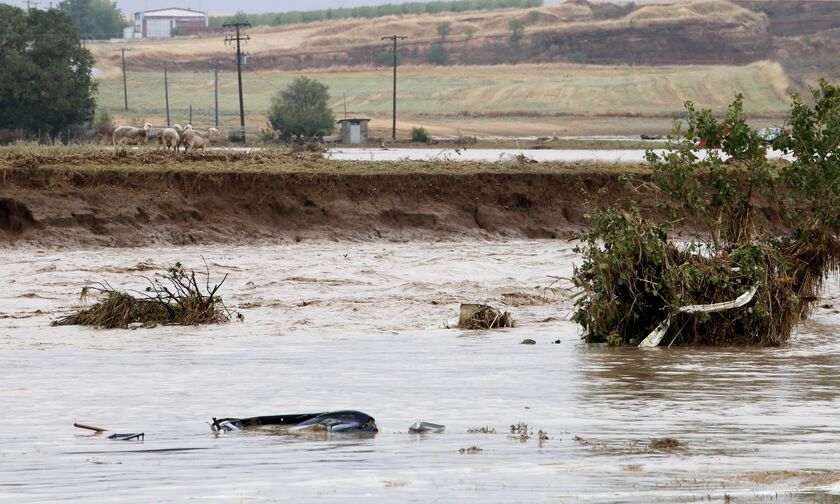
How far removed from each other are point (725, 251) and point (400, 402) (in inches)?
225

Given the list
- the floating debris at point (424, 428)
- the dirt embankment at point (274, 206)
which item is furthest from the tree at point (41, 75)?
the floating debris at point (424, 428)

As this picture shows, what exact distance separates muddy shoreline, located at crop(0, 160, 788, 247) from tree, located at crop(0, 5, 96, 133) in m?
44.3

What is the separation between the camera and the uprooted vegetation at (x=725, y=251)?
1574 centimetres

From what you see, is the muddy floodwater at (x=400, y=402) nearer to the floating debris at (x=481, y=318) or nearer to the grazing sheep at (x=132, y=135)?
the floating debris at (x=481, y=318)

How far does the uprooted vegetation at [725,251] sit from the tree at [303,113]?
215ft

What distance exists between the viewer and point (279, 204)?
93.1 feet

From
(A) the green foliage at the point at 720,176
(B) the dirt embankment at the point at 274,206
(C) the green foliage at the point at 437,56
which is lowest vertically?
(C) the green foliage at the point at 437,56

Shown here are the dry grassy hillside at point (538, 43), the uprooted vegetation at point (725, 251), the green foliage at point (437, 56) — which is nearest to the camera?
the uprooted vegetation at point (725, 251)

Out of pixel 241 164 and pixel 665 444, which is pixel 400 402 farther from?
pixel 241 164

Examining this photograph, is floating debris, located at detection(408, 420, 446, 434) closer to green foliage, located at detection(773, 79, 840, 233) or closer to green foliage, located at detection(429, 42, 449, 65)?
green foliage, located at detection(773, 79, 840, 233)

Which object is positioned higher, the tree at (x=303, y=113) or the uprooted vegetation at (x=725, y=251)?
the uprooted vegetation at (x=725, y=251)

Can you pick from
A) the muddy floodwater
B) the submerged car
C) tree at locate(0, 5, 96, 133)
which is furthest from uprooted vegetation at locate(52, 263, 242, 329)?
tree at locate(0, 5, 96, 133)

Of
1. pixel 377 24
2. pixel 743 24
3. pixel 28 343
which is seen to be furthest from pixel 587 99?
pixel 28 343

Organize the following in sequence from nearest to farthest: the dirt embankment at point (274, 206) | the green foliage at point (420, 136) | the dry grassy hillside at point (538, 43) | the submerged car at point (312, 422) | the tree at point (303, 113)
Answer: the submerged car at point (312, 422), the dirt embankment at point (274, 206), the green foliage at point (420, 136), the tree at point (303, 113), the dry grassy hillside at point (538, 43)
